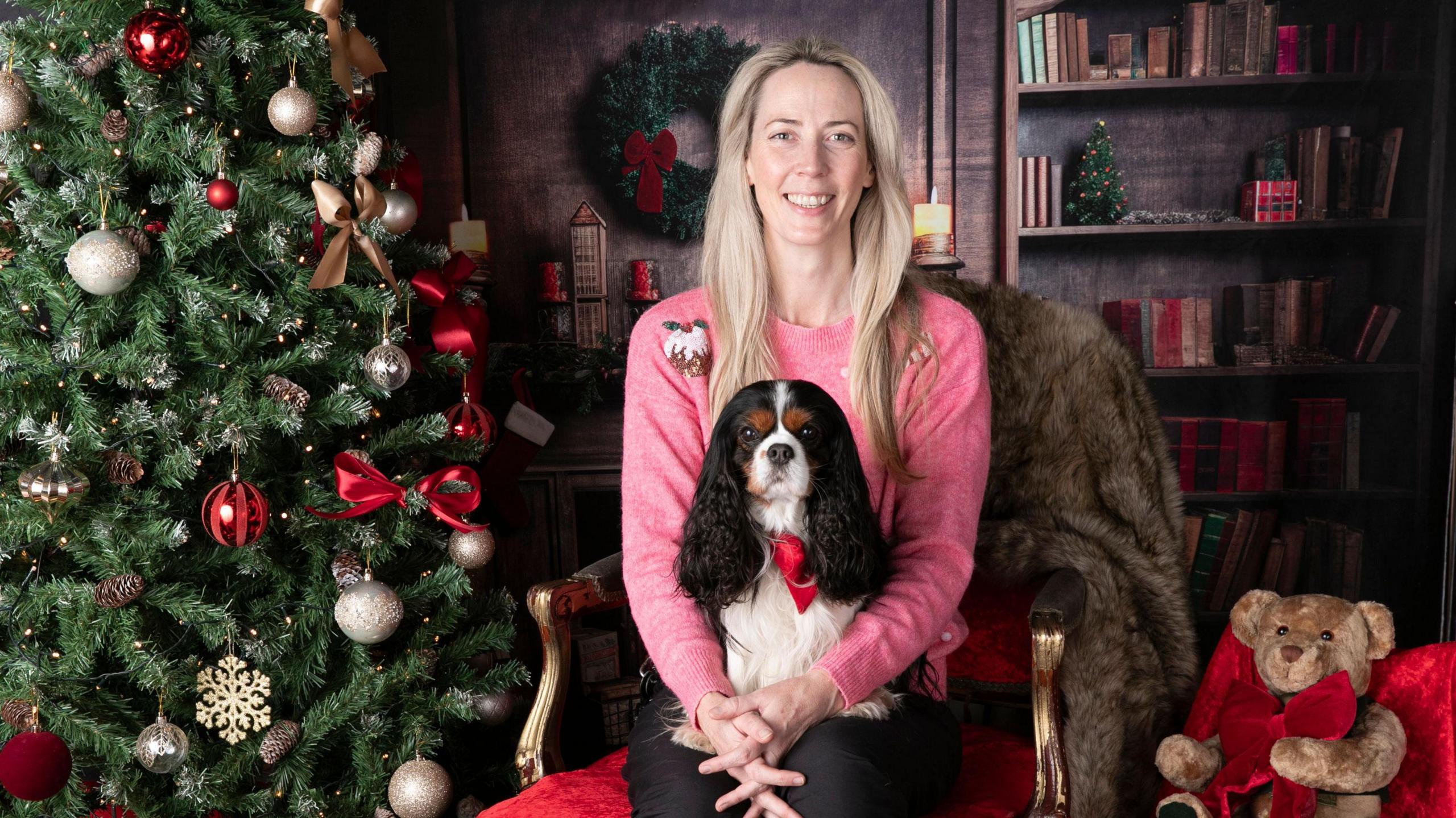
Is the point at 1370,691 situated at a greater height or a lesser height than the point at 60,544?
lesser

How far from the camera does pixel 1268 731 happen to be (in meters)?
2.04

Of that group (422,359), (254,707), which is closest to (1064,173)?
(422,359)

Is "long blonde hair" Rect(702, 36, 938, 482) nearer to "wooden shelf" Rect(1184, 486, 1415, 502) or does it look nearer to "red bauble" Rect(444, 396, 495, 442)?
"red bauble" Rect(444, 396, 495, 442)

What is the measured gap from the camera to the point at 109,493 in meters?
2.22

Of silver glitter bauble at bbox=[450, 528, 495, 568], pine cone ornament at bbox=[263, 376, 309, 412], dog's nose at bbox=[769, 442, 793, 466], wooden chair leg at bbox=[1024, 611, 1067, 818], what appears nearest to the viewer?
dog's nose at bbox=[769, 442, 793, 466]

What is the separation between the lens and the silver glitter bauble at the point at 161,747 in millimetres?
2203

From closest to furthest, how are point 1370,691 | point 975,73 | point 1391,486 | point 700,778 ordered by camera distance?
point 700,778, point 1370,691, point 1391,486, point 975,73

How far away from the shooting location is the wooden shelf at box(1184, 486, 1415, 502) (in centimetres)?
340

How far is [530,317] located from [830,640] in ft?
7.81

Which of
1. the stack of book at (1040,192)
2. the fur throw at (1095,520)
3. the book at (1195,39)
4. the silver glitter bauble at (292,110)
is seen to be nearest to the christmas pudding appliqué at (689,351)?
the fur throw at (1095,520)

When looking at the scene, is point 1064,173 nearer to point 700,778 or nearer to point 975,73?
→ point 975,73

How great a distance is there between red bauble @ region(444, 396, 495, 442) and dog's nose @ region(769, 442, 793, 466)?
136cm

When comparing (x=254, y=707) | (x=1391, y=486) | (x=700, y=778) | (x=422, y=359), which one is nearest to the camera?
(x=700, y=778)

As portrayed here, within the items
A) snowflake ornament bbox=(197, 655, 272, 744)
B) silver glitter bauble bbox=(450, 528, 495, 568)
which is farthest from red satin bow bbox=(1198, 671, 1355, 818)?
snowflake ornament bbox=(197, 655, 272, 744)
